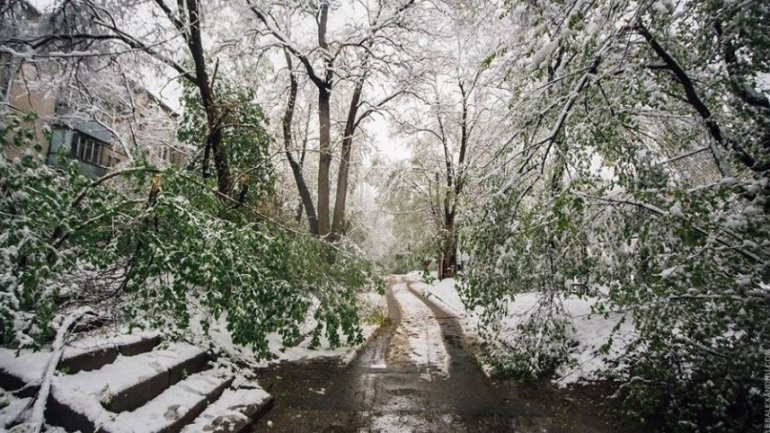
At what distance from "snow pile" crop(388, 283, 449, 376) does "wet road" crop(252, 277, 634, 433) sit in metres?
0.05

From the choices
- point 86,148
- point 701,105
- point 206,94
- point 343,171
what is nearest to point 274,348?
point 206,94

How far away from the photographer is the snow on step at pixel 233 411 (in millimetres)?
3973

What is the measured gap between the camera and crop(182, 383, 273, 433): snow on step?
3973 mm

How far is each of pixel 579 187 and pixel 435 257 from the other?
218 centimetres

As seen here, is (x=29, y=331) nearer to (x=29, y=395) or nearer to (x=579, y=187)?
(x=29, y=395)

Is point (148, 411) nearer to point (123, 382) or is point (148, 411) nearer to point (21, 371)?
point (123, 382)

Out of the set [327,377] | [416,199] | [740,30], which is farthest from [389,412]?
[416,199]

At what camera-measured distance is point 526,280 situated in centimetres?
527

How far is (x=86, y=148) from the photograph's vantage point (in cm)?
1939

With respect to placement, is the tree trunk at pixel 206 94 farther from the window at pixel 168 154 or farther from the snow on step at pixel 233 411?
the snow on step at pixel 233 411

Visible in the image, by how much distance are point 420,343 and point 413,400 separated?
11.2 ft

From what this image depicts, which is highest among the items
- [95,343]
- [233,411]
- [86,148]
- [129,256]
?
[86,148]

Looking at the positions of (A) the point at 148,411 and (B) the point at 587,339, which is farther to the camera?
(B) the point at 587,339

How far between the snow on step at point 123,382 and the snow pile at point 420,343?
157 inches
